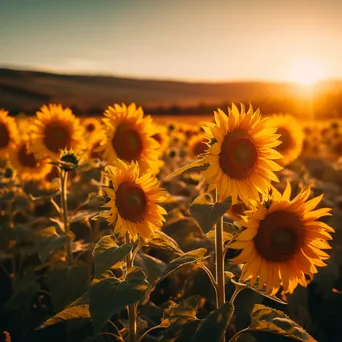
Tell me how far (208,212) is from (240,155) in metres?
0.46

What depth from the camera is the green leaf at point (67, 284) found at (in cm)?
410

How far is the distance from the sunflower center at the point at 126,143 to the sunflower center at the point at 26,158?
1511mm

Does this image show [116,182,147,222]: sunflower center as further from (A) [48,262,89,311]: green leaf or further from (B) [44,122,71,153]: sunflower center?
(B) [44,122,71,153]: sunflower center

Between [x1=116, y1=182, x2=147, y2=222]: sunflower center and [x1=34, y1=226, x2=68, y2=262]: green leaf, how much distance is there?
3.20 ft

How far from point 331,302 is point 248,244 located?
292cm

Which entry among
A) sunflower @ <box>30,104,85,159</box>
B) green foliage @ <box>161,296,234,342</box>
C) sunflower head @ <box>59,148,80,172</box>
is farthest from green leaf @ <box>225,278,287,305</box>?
sunflower @ <box>30,104,85,159</box>

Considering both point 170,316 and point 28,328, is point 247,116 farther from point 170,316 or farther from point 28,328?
point 28,328

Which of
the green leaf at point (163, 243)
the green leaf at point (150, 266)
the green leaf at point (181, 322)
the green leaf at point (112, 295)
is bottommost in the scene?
the green leaf at point (181, 322)

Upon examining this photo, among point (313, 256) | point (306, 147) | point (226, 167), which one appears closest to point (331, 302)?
point (313, 256)

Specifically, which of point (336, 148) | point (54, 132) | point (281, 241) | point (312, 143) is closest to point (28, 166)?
point (54, 132)

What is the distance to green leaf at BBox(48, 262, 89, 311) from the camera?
4098 millimetres

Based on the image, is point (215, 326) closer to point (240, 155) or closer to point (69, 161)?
point (240, 155)

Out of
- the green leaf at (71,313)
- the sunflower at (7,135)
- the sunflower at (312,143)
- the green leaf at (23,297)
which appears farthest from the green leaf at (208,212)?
the sunflower at (312,143)

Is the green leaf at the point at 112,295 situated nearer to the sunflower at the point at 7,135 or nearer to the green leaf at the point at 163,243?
→ the green leaf at the point at 163,243
